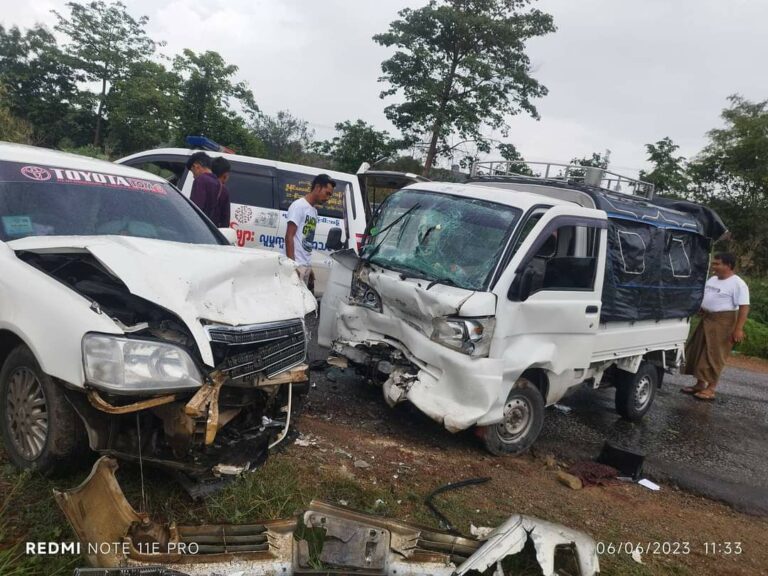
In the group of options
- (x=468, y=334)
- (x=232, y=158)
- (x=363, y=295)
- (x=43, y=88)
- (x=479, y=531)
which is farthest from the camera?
(x=43, y=88)

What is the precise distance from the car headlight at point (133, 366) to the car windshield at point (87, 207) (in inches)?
47.7

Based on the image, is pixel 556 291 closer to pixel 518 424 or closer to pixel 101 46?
pixel 518 424

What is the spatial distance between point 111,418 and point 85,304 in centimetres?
57

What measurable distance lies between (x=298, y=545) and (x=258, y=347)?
1015 millimetres

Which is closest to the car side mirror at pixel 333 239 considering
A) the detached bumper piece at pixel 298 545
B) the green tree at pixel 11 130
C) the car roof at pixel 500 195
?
the car roof at pixel 500 195

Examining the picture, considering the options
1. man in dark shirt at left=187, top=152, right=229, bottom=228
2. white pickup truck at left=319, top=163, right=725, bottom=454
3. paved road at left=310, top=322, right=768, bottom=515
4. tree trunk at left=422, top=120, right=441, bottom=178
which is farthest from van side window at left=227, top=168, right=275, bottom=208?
tree trunk at left=422, top=120, right=441, bottom=178

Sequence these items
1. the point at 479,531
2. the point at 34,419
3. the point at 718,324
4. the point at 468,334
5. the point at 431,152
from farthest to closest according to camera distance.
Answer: the point at 431,152 < the point at 718,324 < the point at 468,334 < the point at 479,531 < the point at 34,419

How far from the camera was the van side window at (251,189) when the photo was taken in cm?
784

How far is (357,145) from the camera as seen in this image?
20766 mm

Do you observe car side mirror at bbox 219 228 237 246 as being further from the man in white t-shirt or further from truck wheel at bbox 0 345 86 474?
truck wheel at bbox 0 345 86 474

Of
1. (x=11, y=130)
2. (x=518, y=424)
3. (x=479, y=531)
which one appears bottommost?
(x=479, y=531)

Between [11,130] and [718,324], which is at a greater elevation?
[11,130]

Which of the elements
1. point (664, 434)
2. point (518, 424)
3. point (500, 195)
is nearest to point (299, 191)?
point (500, 195)

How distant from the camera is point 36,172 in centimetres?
353
